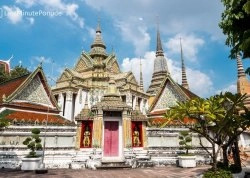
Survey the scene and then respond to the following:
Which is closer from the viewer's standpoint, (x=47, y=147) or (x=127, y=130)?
(x=47, y=147)

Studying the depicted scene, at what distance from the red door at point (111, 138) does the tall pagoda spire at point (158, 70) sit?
90.1 feet

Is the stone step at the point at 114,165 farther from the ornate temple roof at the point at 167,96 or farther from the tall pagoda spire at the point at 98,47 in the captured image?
the tall pagoda spire at the point at 98,47

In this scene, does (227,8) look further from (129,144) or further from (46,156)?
(46,156)

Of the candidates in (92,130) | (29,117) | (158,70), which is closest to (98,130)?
(92,130)

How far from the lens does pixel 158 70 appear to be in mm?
48125

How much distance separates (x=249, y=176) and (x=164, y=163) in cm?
642

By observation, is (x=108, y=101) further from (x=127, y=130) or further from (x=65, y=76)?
(x=65, y=76)

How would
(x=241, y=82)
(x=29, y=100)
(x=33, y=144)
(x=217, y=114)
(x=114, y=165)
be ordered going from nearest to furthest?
(x=217, y=114) < (x=33, y=144) < (x=114, y=165) < (x=29, y=100) < (x=241, y=82)

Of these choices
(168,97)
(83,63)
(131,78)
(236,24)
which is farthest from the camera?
(131,78)

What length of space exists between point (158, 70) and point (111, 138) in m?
33.9

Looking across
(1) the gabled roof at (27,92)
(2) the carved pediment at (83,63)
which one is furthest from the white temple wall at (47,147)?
(2) the carved pediment at (83,63)

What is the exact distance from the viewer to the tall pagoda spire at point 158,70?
1762 inches

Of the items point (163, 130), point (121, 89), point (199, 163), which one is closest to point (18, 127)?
point (163, 130)

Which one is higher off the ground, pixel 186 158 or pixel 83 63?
pixel 83 63
